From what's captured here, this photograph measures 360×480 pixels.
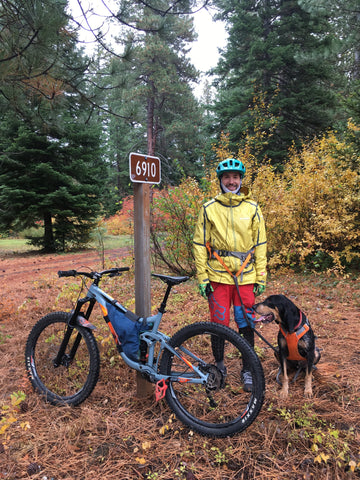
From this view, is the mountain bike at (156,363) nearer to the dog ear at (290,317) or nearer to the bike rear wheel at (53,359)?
the bike rear wheel at (53,359)

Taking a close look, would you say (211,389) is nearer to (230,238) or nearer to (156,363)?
(156,363)

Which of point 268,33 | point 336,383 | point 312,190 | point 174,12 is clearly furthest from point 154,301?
point 268,33

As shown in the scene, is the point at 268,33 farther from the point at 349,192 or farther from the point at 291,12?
the point at 349,192

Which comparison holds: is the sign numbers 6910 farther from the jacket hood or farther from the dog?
the dog

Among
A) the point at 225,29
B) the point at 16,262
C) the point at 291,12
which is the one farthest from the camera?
the point at 225,29

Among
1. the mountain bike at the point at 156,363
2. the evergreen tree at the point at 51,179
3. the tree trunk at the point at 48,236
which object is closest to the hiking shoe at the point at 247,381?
the mountain bike at the point at 156,363

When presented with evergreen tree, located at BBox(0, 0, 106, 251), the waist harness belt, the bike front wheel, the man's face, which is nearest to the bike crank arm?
the bike front wheel

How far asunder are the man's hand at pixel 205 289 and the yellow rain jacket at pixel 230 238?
50mm

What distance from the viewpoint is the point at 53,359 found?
2955mm

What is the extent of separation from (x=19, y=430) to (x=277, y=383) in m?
2.29

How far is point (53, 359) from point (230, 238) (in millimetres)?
2085

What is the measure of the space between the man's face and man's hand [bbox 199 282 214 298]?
0.92 m

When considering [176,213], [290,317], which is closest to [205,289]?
[290,317]

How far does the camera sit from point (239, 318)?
2.84 meters
